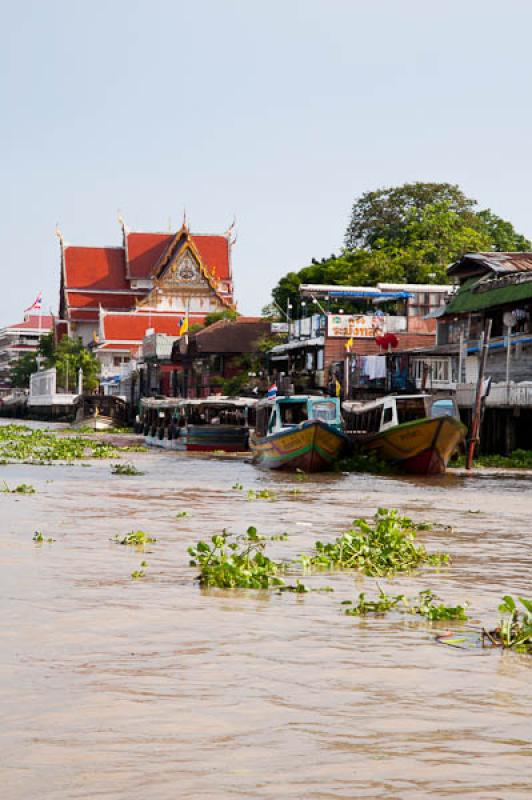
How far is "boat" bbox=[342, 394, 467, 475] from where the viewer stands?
27.8 metres

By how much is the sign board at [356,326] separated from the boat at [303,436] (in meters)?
18.3

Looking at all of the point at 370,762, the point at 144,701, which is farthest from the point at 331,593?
the point at 370,762

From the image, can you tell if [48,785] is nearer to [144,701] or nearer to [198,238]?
[144,701]

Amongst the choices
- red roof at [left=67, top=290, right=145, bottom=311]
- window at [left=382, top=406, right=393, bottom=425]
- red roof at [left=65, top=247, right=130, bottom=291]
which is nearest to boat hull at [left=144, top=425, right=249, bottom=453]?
window at [left=382, top=406, right=393, bottom=425]

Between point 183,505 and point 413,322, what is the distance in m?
32.2

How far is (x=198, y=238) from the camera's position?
104 m

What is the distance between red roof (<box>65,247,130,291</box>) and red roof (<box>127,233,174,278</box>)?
5.71 feet

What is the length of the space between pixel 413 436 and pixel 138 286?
75.2m

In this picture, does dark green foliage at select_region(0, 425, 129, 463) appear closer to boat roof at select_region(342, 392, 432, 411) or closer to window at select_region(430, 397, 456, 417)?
boat roof at select_region(342, 392, 432, 411)

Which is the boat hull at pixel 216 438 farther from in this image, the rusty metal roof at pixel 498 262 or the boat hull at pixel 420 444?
the boat hull at pixel 420 444

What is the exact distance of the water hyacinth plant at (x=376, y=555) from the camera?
12266mm

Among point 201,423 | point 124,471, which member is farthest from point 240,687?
point 201,423

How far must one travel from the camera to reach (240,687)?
7.18m

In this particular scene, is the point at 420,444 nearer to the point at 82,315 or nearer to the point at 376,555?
the point at 376,555
